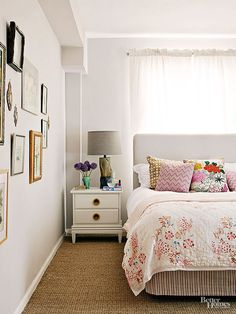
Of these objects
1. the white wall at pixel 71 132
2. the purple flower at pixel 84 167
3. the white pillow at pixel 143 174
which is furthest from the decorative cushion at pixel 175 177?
the white wall at pixel 71 132

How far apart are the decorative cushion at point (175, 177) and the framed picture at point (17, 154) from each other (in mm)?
1817

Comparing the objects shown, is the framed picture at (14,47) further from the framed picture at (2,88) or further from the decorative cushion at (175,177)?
the decorative cushion at (175,177)

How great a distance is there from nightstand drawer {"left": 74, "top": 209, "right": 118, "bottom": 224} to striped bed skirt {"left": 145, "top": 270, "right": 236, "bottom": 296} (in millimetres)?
1805

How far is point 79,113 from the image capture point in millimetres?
4723

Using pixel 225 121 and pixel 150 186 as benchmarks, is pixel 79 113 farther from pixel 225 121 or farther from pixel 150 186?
pixel 225 121

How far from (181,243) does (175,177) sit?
1470 millimetres

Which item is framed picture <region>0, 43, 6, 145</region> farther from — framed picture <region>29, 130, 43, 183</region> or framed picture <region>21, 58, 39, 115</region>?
framed picture <region>29, 130, 43, 183</region>

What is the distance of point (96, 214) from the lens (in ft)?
14.2

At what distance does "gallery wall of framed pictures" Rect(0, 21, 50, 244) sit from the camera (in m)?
2.04

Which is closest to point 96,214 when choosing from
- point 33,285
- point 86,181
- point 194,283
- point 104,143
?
point 86,181

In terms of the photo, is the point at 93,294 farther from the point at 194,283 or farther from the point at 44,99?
the point at 44,99

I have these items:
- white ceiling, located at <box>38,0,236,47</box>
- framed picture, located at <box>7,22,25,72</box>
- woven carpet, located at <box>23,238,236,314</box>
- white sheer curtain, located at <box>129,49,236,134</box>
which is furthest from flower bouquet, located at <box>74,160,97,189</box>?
framed picture, located at <box>7,22,25,72</box>

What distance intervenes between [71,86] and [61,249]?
2.10 metres

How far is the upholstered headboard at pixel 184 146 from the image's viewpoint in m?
4.58
